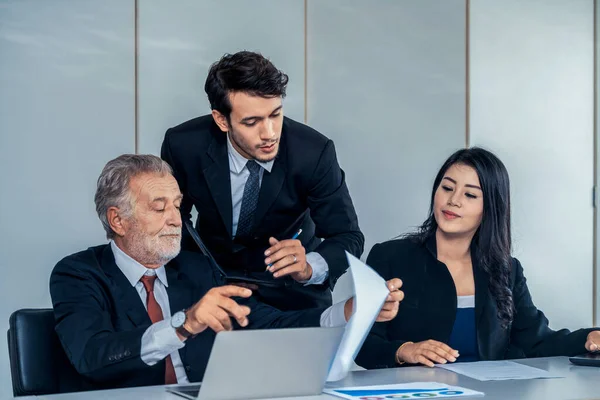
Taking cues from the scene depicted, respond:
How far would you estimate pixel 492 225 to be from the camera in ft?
10.9

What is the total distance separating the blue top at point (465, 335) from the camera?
3.13 m

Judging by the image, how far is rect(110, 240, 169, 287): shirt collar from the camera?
2.65 metres

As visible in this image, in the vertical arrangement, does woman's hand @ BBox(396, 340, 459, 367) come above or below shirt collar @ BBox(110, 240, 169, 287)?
below

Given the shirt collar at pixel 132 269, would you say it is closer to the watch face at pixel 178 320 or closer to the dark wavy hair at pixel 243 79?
the watch face at pixel 178 320

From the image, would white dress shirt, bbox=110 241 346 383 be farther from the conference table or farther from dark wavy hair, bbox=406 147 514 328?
dark wavy hair, bbox=406 147 514 328

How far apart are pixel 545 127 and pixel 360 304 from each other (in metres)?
3.62

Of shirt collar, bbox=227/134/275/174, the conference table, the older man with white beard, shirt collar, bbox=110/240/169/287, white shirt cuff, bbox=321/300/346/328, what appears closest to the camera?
the conference table

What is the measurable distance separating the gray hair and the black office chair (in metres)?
0.43

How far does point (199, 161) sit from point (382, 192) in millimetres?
1990

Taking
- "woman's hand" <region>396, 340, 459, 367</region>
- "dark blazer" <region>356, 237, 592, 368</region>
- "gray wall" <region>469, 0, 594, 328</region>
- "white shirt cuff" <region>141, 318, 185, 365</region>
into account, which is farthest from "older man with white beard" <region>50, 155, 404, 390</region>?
"gray wall" <region>469, 0, 594, 328</region>

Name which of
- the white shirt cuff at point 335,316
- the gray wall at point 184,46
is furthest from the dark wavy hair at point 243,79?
the gray wall at point 184,46

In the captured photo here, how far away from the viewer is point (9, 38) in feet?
14.1

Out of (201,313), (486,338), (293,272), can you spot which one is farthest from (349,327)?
(486,338)

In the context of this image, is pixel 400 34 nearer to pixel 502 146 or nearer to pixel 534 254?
pixel 502 146
